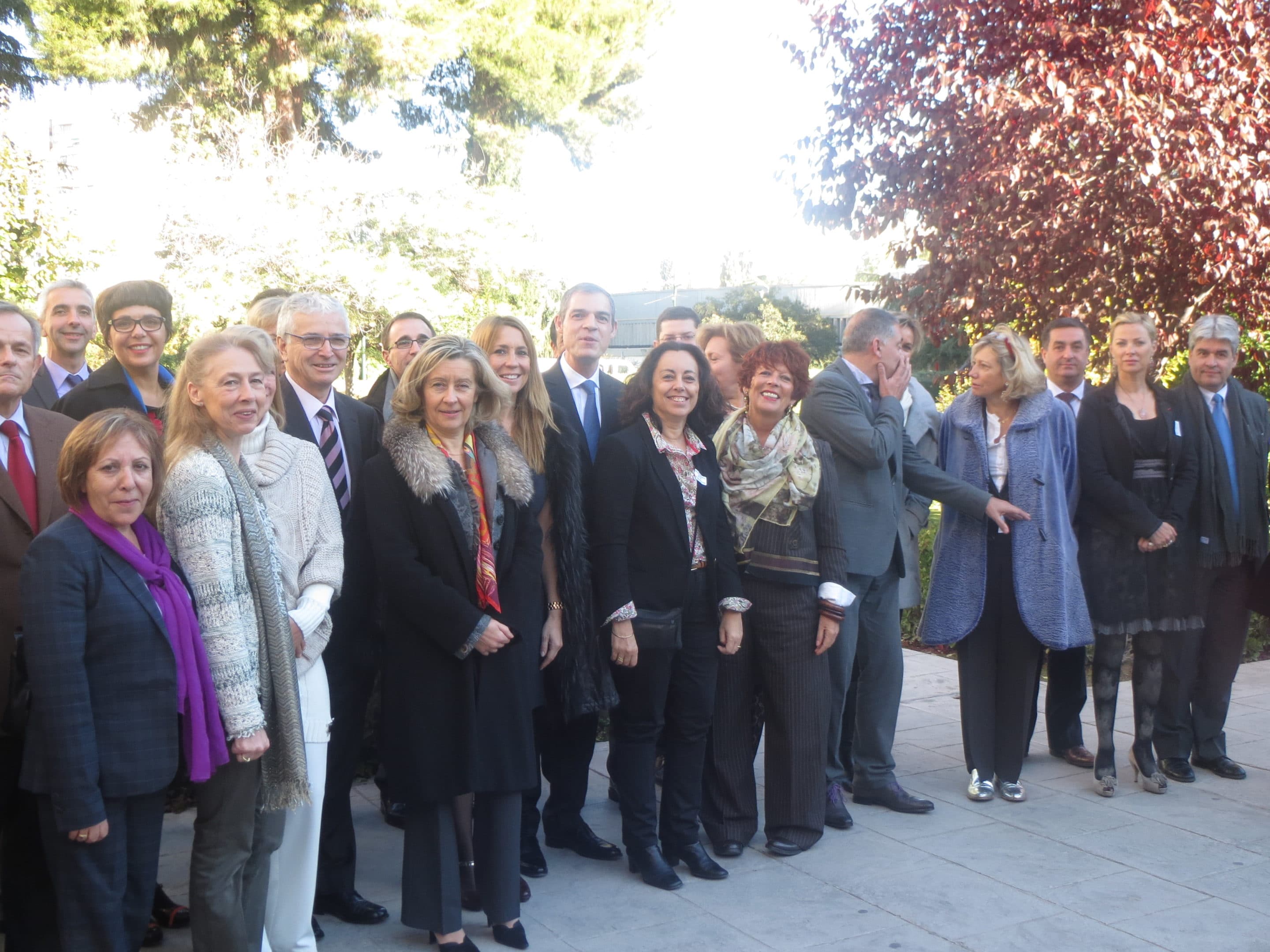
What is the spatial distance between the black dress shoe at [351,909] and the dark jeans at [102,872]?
1.04m

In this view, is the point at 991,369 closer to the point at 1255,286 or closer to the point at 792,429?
the point at 792,429

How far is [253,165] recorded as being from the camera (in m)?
19.3

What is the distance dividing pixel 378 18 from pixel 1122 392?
1657 centimetres

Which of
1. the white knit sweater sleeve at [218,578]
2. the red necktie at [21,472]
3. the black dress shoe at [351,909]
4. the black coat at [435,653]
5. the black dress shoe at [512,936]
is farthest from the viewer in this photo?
the black dress shoe at [351,909]

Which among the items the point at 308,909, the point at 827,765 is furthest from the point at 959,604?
the point at 308,909

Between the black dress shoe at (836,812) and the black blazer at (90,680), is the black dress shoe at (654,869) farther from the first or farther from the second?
the black blazer at (90,680)

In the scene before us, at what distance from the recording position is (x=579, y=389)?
16.5ft

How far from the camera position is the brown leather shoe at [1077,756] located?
5727 millimetres

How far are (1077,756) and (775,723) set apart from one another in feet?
6.62

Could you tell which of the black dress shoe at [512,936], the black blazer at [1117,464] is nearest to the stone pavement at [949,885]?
the black dress shoe at [512,936]

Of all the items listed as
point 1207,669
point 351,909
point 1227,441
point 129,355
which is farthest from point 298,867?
point 1227,441

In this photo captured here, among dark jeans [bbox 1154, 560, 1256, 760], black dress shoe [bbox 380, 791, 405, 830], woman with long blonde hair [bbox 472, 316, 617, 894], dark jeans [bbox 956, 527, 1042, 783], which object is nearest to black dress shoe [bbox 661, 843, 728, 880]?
woman with long blonde hair [bbox 472, 316, 617, 894]

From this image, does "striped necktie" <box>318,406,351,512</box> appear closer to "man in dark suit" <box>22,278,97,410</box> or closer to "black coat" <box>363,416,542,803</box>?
"black coat" <box>363,416,542,803</box>

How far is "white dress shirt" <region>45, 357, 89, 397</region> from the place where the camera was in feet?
14.9
